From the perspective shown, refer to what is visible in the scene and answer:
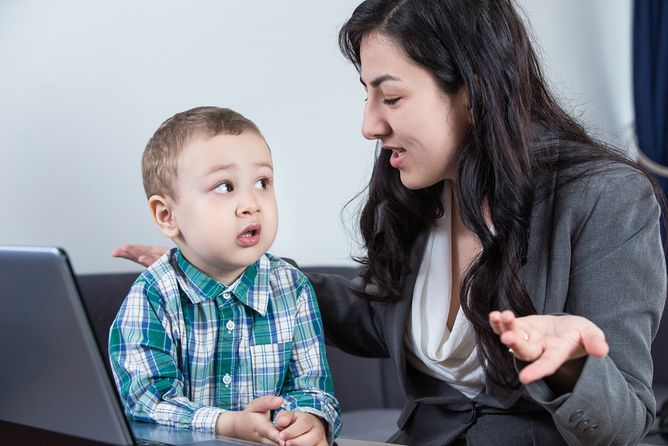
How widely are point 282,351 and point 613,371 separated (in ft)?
1.65

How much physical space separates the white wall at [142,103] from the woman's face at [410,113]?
395 millimetres

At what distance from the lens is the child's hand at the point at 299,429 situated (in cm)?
127

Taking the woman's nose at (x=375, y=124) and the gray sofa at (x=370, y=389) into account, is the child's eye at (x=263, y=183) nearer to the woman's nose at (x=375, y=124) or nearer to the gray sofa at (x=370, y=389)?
the woman's nose at (x=375, y=124)

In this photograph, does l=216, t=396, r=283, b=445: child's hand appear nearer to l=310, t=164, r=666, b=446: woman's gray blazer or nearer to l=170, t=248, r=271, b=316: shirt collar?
l=170, t=248, r=271, b=316: shirt collar

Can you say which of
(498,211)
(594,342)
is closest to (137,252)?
(498,211)

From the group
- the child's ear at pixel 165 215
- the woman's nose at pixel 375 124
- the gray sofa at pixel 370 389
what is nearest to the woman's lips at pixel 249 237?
the child's ear at pixel 165 215

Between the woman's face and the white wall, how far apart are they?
395mm

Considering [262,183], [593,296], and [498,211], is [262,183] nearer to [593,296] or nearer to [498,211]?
[498,211]

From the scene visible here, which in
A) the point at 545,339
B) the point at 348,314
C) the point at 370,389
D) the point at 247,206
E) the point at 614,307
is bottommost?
the point at 370,389

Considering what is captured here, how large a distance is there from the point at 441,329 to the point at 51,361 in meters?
0.74

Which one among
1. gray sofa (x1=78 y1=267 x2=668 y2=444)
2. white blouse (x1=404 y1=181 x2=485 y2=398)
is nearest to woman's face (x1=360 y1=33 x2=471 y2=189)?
white blouse (x1=404 y1=181 x2=485 y2=398)

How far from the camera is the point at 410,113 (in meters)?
1.45

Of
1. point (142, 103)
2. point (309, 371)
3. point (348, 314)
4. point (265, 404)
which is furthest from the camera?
point (142, 103)

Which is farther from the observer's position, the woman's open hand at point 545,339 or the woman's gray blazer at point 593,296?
the woman's gray blazer at point 593,296
